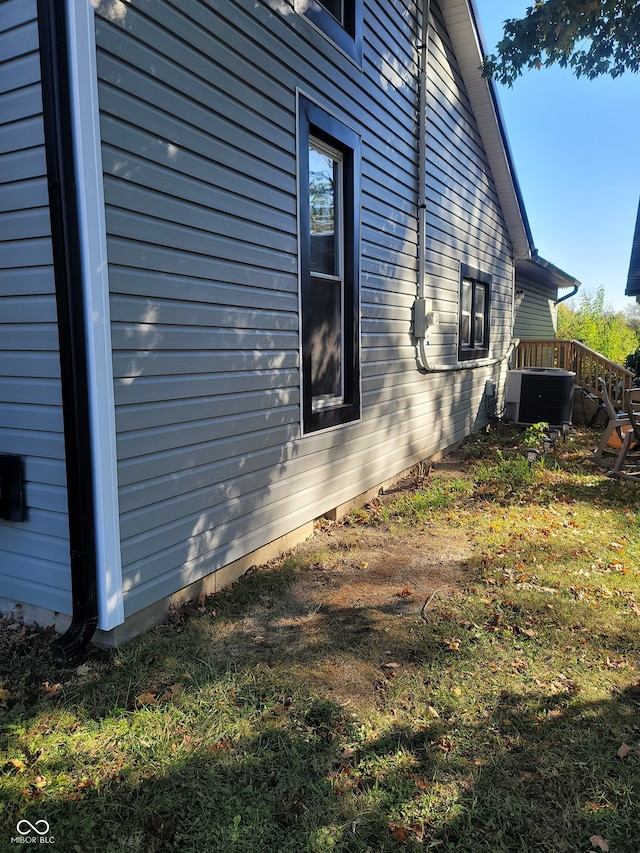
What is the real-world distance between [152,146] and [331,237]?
2.33 m

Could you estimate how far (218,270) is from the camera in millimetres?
3512

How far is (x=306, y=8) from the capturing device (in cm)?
437

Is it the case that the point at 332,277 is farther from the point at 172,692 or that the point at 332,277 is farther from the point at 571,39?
the point at 571,39

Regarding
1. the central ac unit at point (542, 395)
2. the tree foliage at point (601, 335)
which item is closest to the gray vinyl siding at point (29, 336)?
the central ac unit at point (542, 395)

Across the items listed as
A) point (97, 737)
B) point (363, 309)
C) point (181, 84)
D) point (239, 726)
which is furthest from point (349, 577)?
point (181, 84)

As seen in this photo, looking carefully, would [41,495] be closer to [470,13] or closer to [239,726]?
[239,726]

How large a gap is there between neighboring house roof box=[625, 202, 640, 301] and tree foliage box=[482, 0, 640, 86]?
5285mm

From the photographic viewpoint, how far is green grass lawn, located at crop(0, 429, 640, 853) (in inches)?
77.4

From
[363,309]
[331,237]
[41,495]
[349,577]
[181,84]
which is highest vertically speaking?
[181,84]

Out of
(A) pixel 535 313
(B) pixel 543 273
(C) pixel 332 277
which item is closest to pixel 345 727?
(C) pixel 332 277

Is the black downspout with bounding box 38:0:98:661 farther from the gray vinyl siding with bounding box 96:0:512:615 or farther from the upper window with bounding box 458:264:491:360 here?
the upper window with bounding box 458:264:491:360

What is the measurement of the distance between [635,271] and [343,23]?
9.96 m

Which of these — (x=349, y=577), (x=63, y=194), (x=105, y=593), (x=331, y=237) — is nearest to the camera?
(x=63, y=194)

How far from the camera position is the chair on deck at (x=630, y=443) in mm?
6699
